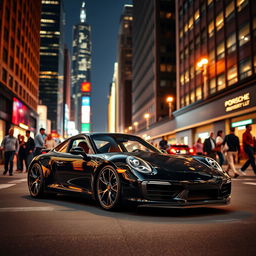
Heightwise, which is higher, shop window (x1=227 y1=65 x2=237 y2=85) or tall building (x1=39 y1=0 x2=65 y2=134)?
tall building (x1=39 y1=0 x2=65 y2=134)

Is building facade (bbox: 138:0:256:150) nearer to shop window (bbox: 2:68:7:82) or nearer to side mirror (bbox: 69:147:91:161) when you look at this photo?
shop window (bbox: 2:68:7:82)

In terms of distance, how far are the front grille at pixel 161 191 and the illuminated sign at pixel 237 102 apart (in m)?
23.0

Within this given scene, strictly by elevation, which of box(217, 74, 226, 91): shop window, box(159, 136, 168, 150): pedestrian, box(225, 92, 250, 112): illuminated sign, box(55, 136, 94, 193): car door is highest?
box(217, 74, 226, 91): shop window

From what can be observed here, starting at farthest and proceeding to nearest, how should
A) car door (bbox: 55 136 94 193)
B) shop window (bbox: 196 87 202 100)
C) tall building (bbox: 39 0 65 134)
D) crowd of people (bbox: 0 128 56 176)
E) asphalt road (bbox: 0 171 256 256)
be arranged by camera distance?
tall building (bbox: 39 0 65 134)
shop window (bbox: 196 87 202 100)
crowd of people (bbox: 0 128 56 176)
car door (bbox: 55 136 94 193)
asphalt road (bbox: 0 171 256 256)

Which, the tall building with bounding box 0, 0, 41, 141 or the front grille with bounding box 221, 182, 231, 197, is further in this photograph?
the tall building with bounding box 0, 0, 41, 141

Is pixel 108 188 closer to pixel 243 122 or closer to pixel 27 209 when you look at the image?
pixel 27 209

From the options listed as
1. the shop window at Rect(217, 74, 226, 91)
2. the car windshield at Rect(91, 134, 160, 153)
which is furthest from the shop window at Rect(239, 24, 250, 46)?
the car windshield at Rect(91, 134, 160, 153)

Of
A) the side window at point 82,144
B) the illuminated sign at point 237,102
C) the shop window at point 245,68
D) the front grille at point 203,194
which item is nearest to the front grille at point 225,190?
the front grille at point 203,194

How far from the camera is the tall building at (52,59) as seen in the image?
186 meters

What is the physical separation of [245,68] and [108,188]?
25545mm

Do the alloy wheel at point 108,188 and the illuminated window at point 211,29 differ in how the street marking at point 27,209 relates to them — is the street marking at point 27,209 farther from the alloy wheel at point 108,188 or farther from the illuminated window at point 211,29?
the illuminated window at point 211,29

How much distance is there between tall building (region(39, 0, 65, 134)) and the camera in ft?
609

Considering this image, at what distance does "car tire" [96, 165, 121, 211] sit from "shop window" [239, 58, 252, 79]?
24.6 metres

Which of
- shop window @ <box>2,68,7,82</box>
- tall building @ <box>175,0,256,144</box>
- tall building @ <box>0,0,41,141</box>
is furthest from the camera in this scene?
shop window @ <box>2,68,7,82</box>
